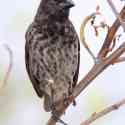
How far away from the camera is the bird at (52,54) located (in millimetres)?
696

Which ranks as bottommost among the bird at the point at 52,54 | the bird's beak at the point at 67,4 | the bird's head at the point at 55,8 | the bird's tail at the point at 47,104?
the bird's tail at the point at 47,104

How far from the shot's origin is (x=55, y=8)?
2.26 feet

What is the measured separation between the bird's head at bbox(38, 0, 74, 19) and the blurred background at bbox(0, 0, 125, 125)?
59 millimetres

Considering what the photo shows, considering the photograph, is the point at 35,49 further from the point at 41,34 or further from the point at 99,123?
the point at 99,123

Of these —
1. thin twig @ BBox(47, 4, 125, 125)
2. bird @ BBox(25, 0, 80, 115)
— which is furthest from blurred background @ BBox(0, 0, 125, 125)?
thin twig @ BBox(47, 4, 125, 125)

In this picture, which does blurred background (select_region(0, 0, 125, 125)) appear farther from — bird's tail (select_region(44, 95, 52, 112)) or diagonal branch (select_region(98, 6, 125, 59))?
diagonal branch (select_region(98, 6, 125, 59))

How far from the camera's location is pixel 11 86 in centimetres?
70

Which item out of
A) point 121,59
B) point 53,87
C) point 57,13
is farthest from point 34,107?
point 121,59

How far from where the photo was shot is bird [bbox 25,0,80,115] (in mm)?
696

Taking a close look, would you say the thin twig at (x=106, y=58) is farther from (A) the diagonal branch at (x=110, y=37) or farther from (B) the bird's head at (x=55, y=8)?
(B) the bird's head at (x=55, y=8)

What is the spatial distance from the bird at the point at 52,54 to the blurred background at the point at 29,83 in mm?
31

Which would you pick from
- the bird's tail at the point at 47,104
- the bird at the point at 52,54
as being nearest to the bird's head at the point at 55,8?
the bird at the point at 52,54

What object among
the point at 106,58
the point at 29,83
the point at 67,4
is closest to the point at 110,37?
the point at 106,58

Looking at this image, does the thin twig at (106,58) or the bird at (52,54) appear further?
the bird at (52,54)
